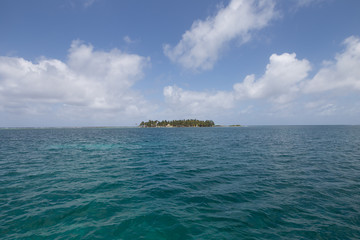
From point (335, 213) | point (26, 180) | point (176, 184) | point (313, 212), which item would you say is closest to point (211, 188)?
point (176, 184)

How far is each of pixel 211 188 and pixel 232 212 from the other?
4095 mm

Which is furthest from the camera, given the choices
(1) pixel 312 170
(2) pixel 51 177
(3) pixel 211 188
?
(1) pixel 312 170

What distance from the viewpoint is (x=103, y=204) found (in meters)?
11.7

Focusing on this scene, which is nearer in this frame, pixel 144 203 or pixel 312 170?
pixel 144 203

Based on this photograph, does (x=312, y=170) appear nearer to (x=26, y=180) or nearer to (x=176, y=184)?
(x=176, y=184)

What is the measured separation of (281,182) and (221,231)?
10.8 meters

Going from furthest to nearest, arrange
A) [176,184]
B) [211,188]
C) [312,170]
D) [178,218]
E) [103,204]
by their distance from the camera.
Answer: [312,170] < [176,184] < [211,188] < [103,204] < [178,218]

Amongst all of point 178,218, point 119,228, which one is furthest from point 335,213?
point 119,228

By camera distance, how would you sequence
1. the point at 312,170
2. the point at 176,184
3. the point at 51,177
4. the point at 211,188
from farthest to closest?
the point at 312,170 → the point at 51,177 → the point at 176,184 → the point at 211,188

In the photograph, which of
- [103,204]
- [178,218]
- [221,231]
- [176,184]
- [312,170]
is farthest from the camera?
[312,170]

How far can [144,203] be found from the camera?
12.0 meters

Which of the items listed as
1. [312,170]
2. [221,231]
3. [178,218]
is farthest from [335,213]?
[312,170]

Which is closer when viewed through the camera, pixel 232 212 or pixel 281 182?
pixel 232 212

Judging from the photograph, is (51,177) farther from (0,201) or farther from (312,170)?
(312,170)
